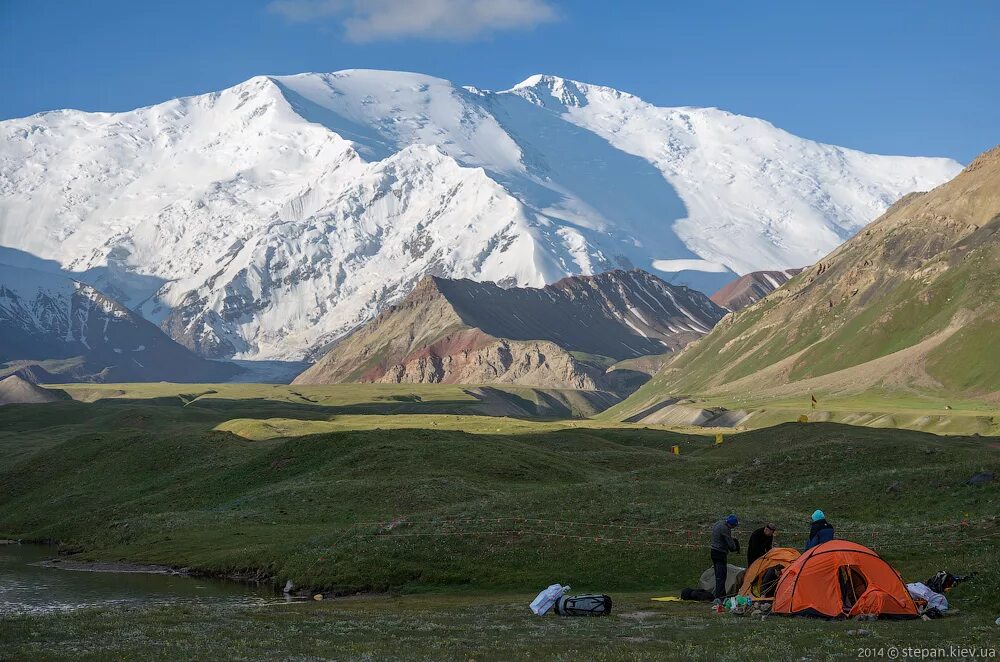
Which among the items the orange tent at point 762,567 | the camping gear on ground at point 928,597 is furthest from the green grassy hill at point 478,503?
the orange tent at point 762,567

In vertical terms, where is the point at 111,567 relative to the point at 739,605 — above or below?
below

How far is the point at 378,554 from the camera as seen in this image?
58688 millimetres

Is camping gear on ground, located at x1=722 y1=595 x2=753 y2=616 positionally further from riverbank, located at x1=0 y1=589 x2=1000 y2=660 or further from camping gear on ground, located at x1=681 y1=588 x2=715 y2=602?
camping gear on ground, located at x1=681 y1=588 x2=715 y2=602

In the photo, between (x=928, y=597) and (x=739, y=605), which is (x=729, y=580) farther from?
(x=928, y=597)

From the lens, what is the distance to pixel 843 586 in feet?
122

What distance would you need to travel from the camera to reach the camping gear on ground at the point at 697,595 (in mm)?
44028

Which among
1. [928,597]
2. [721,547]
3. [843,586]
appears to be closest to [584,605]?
[721,547]

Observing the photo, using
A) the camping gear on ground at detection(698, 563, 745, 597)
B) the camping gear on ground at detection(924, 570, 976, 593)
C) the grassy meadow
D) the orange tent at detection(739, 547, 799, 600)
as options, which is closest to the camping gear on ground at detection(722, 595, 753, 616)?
the orange tent at detection(739, 547, 799, 600)

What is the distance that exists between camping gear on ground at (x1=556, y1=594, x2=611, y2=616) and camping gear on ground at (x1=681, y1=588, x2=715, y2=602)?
4.71 metres

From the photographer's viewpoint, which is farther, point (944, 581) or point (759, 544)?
point (759, 544)

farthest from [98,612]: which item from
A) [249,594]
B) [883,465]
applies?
[883,465]

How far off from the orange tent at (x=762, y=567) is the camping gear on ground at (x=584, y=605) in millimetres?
5269

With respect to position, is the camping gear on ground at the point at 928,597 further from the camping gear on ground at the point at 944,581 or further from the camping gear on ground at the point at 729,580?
the camping gear on ground at the point at 729,580

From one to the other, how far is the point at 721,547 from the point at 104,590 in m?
35.1
